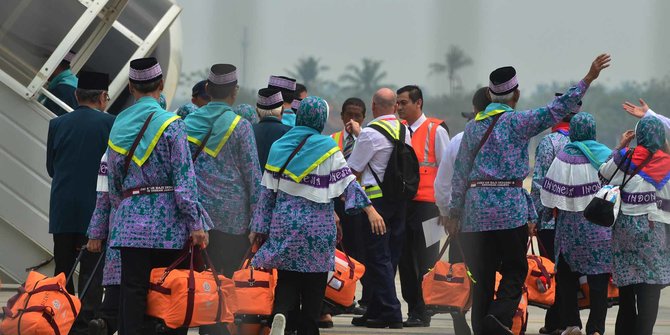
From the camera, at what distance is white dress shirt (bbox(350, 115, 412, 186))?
800 cm

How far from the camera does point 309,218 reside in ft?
19.9

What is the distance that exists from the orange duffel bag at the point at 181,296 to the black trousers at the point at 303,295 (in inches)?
29.5

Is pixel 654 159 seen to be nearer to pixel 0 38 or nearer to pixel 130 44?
pixel 0 38

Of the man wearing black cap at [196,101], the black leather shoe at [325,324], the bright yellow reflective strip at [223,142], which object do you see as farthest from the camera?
the black leather shoe at [325,324]

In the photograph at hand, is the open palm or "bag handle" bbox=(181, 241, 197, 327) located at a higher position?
the open palm

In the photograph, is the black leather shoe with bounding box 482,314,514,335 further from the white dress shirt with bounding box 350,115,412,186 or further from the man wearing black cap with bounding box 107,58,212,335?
the white dress shirt with bounding box 350,115,412,186

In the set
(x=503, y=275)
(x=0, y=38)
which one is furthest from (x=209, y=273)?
(x=0, y=38)

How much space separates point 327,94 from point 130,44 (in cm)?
963

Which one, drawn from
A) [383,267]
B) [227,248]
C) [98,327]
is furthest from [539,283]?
[98,327]

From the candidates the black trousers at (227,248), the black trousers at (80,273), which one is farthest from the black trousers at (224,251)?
the black trousers at (80,273)

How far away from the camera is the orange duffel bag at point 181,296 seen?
5273mm

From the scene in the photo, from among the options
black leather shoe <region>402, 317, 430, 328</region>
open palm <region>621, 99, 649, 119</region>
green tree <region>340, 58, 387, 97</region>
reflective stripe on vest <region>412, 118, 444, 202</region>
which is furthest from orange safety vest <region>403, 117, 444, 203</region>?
green tree <region>340, 58, 387, 97</region>

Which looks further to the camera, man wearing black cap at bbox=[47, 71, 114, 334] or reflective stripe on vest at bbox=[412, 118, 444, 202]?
reflective stripe on vest at bbox=[412, 118, 444, 202]

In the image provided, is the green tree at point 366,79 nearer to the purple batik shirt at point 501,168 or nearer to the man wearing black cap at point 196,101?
the purple batik shirt at point 501,168
